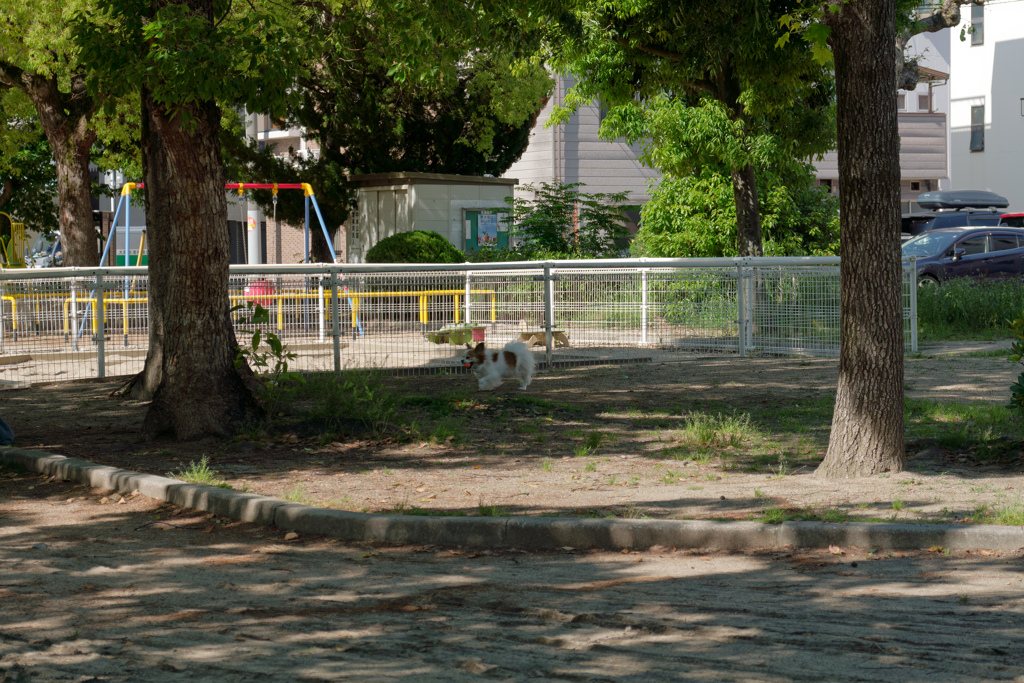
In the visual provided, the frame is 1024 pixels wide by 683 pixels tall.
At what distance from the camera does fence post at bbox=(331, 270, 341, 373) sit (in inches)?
476

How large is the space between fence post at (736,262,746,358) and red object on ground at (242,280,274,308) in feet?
21.8

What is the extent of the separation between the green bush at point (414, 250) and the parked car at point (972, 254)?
34.2 feet

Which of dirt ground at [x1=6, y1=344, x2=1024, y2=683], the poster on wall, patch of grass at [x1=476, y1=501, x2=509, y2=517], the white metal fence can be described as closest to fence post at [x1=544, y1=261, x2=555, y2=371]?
the white metal fence

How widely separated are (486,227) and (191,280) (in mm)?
18577

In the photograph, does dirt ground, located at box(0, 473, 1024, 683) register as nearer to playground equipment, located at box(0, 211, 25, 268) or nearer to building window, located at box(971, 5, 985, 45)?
playground equipment, located at box(0, 211, 25, 268)

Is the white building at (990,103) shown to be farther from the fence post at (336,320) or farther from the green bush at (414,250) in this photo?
the fence post at (336,320)

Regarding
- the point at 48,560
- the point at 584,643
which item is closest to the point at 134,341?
the point at 48,560

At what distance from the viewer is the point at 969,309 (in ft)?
58.7

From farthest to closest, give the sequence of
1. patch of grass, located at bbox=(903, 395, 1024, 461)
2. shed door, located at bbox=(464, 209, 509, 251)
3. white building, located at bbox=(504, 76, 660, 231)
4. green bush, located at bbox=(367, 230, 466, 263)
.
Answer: white building, located at bbox=(504, 76, 660, 231)
shed door, located at bbox=(464, 209, 509, 251)
green bush, located at bbox=(367, 230, 466, 263)
patch of grass, located at bbox=(903, 395, 1024, 461)

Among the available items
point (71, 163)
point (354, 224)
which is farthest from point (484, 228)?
point (71, 163)

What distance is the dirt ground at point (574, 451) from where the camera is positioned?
625 centimetres

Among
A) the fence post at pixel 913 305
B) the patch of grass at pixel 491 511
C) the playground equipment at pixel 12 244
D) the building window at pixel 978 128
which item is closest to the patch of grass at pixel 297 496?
the patch of grass at pixel 491 511

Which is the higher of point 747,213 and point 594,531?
point 747,213

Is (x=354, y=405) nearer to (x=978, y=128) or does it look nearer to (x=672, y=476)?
(x=672, y=476)
